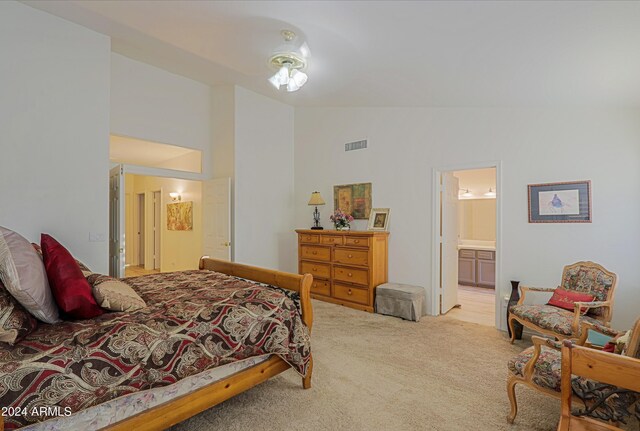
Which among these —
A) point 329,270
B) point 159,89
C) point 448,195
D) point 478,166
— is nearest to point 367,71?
point 478,166

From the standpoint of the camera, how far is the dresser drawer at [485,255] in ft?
19.2

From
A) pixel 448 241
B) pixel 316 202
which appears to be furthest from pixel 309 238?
pixel 448 241

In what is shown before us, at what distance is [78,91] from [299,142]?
3.33 m

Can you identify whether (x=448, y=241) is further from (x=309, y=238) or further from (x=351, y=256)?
(x=309, y=238)

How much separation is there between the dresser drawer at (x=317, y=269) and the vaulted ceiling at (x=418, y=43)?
105 inches

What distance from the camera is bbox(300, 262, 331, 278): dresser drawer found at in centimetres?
493

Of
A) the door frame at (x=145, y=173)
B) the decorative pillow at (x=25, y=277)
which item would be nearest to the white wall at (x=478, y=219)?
the door frame at (x=145, y=173)

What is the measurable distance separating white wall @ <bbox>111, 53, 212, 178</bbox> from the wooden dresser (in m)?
2.25

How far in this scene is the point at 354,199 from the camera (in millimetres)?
5133

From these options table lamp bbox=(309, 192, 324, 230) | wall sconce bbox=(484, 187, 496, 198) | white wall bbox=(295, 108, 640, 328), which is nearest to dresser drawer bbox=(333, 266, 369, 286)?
white wall bbox=(295, 108, 640, 328)

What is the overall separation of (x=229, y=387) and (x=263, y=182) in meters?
3.89

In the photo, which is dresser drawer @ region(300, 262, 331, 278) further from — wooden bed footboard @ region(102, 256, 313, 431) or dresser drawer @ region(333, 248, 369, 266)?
wooden bed footboard @ region(102, 256, 313, 431)

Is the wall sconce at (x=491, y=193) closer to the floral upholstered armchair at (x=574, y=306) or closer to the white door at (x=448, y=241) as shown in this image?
the white door at (x=448, y=241)

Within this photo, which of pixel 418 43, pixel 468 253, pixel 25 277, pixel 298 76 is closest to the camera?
pixel 25 277
